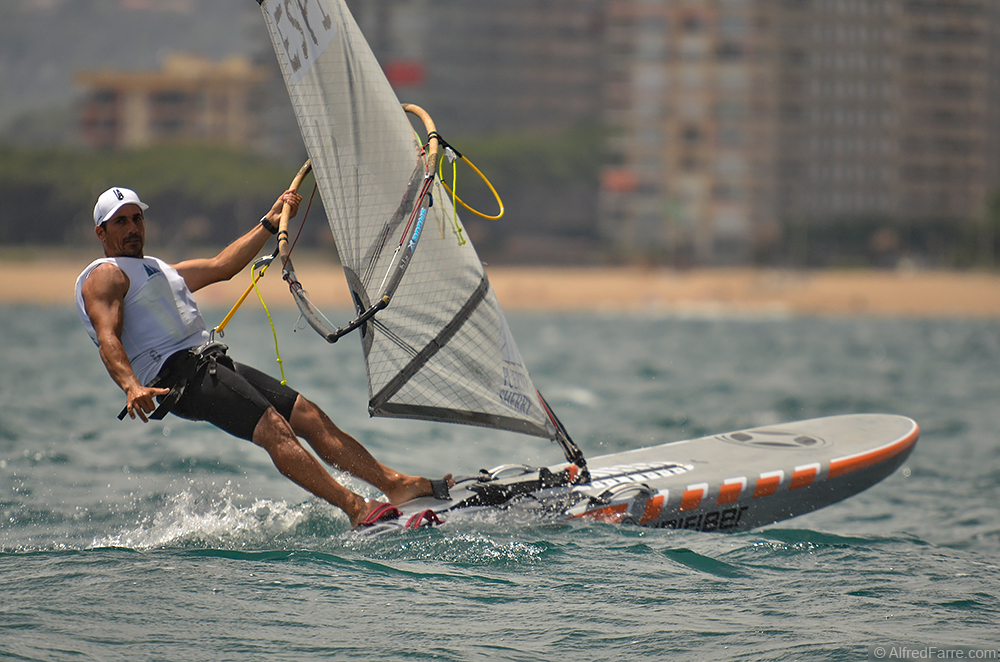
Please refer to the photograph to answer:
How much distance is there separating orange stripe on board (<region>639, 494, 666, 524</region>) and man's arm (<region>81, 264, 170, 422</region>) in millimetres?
2845

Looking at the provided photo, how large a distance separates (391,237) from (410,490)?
1.44 meters

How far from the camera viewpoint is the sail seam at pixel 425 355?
5.70 metres

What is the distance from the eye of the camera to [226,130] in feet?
397

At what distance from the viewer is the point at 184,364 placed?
5430mm

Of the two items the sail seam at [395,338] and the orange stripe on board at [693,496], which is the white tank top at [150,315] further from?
the orange stripe on board at [693,496]

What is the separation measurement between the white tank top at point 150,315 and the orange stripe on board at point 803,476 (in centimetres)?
385

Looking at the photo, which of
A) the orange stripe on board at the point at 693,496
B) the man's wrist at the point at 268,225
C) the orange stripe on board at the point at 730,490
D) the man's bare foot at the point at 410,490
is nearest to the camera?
the man's wrist at the point at 268,225

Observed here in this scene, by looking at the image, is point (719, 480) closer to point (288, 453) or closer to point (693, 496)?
point (693, 496)

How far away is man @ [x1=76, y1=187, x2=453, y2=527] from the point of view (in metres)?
5.28

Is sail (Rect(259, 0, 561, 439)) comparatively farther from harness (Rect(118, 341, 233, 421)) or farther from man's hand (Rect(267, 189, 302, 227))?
harness (Rect(118, 341, 233, 421))

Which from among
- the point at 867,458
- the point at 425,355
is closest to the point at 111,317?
the point at 425,355

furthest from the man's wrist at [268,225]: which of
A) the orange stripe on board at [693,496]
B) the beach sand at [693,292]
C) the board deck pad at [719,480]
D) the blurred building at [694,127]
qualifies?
the blurred building at [694,127]

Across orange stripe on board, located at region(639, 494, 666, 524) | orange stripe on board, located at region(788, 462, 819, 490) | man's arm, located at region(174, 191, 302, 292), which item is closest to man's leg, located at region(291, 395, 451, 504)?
man's arm, located at region(174, 191, 302, 292)

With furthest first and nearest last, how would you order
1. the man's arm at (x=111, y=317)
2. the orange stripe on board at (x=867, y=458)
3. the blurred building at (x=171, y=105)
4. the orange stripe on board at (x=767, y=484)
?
the blurred building at (x=171, y=105) < the orange stripe on board at (x=867, y=458) < the orange stripe on board at (x=767, y=484) < the man's arm at (x=111, y=317)
